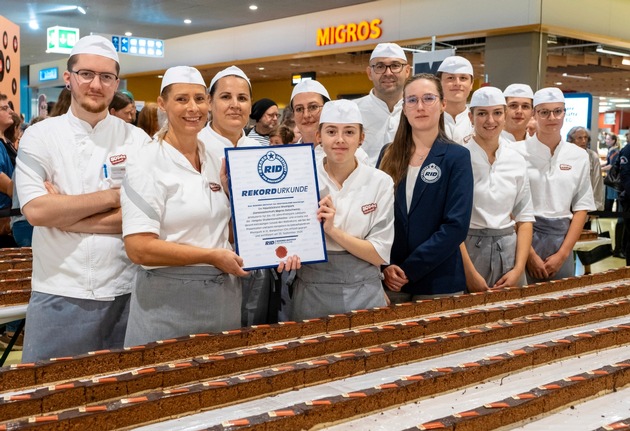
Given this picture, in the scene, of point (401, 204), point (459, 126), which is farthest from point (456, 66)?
point (401, 204)

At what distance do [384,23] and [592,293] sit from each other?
930 cm

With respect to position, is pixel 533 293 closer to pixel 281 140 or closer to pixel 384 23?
Result: pixel 281 140

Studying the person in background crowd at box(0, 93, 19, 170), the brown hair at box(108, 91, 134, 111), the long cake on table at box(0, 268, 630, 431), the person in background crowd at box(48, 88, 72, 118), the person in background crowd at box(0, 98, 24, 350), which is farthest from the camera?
the person in background crowd at box(0, 93, 19, 170)

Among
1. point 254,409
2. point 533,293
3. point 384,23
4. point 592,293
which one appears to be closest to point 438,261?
point 533,293

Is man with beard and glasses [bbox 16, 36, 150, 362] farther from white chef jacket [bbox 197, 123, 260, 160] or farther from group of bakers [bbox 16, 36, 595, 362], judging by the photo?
white chef jacket [bbox 197, 123, 260, 160]

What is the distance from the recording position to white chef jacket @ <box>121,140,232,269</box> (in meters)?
1.85

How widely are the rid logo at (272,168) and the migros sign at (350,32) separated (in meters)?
9.37

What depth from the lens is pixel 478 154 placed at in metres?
2.82

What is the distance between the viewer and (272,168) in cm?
195

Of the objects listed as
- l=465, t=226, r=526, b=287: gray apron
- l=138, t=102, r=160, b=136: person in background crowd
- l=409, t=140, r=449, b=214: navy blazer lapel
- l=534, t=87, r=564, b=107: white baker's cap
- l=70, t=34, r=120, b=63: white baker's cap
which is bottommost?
l=465, t=226, r=526, b=287: gray apron

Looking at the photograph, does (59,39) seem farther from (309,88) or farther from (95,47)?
(95,47)

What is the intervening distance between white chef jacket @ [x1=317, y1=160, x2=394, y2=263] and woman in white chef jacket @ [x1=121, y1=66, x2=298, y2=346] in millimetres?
365

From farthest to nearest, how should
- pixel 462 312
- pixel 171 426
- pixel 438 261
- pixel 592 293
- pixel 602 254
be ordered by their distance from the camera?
pixel 602 254, pixel 438 261, pixel 592 293, pixel 462 312, pixel 171 426

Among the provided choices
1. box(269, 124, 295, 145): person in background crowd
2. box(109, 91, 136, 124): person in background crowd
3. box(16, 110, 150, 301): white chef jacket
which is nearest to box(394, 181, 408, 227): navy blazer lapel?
box(16, 110, 150, 301): white chef jacket
